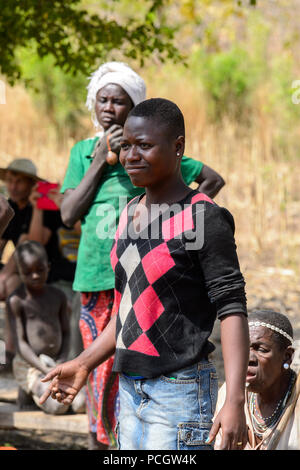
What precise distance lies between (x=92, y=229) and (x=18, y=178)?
237cm

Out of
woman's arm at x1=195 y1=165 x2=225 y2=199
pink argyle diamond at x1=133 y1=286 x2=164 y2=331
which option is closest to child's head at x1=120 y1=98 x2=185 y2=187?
pink argyle diamond at x1=133 y1=286 x2=164 y2=331

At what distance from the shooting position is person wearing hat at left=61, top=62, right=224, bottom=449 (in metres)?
3.29

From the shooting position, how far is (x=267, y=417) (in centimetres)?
284

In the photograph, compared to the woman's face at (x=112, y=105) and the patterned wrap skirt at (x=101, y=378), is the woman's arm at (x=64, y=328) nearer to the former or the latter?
the patterned wrap skirt at (x=101, y=378)

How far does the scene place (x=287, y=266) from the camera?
26.6ft

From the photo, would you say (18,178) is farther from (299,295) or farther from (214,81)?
(214,81)

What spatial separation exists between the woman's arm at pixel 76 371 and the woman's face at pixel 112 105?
119cm

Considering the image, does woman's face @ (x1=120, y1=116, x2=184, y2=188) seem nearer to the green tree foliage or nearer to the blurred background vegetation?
the green tree foliage

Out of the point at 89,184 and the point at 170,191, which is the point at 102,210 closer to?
the point at 89,184

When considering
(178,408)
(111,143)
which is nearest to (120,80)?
(111,143)

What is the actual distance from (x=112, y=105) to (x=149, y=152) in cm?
120

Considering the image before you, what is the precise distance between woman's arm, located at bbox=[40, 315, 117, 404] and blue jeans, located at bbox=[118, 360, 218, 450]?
259 mm

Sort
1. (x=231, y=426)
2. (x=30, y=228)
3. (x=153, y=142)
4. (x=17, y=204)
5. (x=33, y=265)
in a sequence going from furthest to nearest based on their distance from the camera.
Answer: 1. (x=17, y=204)
2. (x=30, y=228)
3. (x=33, y=265)
4. (x=153, y=142)
5. (x=231, y=426)

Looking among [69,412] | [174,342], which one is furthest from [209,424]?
[69,412]
